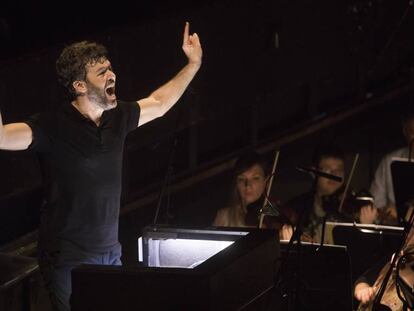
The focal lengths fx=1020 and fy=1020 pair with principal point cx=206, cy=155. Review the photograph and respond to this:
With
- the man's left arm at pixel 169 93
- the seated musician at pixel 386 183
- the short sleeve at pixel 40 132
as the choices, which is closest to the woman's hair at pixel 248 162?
the seated musician at pixel 386 183

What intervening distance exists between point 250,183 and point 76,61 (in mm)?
2214

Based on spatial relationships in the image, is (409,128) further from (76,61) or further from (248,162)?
(76,61)

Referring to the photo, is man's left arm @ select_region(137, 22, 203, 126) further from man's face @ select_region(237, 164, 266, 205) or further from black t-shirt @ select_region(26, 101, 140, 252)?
man's face @ select_region(237, 164, 266, 205)

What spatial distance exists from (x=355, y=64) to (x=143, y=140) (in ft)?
10.1

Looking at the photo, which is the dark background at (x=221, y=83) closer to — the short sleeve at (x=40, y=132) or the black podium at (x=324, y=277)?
the short sleeve at (x=40, y=132)

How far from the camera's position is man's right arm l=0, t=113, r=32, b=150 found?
389cm

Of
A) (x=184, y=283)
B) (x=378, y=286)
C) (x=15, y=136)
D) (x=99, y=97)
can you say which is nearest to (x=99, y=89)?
(x=99, y=97)

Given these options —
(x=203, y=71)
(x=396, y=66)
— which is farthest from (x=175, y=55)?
(x=396, y=66)

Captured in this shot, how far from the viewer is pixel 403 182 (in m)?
5.68

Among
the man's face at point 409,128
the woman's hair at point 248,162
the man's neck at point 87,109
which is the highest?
the man's face at point 409,128

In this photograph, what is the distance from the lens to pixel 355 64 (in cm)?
903

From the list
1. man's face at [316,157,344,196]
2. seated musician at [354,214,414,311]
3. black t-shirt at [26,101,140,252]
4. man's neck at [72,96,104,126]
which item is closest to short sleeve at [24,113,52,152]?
black t-shirt at [26,101,140,252]

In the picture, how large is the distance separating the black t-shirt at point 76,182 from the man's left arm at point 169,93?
14.5 inches

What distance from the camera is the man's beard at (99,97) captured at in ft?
13.8
